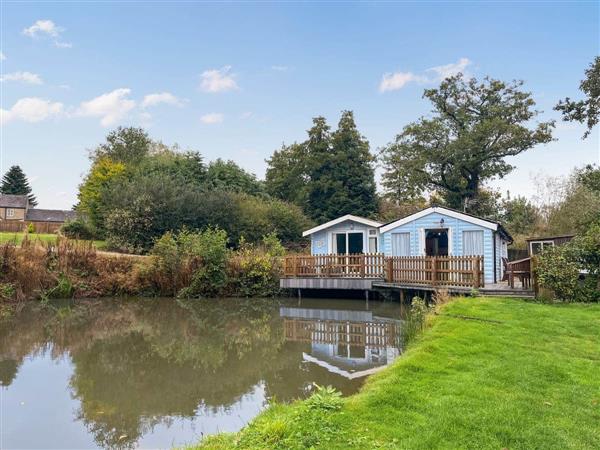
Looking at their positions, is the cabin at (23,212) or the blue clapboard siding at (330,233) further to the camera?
the cabin at (23,212)

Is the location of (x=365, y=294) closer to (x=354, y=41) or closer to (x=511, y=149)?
(x=354, y=41)

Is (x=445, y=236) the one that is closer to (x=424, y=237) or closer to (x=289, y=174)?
(x=424, y=237)

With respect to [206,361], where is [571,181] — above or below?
above

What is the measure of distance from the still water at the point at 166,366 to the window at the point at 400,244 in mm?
3164

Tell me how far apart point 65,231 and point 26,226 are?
953 cm

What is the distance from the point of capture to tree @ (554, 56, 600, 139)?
19688 millimetres

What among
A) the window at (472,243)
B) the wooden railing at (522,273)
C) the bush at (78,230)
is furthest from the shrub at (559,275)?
the bush at (78,230)

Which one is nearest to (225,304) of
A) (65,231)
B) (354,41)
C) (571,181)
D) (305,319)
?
(305,319)

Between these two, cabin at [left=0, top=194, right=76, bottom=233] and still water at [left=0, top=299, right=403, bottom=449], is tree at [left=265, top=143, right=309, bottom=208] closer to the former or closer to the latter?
cabin at [left=0, top=194, right=76, bottom=233]

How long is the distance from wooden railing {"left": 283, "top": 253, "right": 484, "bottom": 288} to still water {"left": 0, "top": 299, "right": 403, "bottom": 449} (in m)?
1.61

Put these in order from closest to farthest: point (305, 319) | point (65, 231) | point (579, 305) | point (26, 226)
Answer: point (579, 305) < point (305, 319) < point (65, 231) < point (26, 226)

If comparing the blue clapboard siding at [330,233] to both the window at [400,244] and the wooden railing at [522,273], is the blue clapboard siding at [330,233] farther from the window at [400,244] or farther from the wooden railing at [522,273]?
the wooden railing at [522,273]

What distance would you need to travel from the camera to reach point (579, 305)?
468 inches

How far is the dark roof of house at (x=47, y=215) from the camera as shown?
197 feet
